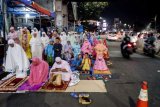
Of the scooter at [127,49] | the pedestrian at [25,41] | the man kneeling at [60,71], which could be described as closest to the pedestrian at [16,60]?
the man kneeling at [60,71]

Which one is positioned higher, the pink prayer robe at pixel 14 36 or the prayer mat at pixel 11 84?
the pink prayer robe at pixel 14 36

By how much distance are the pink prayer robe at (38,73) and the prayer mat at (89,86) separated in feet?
4.20

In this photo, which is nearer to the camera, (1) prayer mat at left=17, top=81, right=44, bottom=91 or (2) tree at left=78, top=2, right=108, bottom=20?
(1) prayer mat at left=17, top=81, right=44, bottom=91

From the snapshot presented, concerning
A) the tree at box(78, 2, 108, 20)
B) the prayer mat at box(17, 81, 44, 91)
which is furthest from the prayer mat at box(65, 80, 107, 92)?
the tree at box(78, 2, 108, 20)

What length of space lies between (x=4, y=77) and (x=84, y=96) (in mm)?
4728

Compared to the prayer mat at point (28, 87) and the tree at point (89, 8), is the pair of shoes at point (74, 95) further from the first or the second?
the tree at point (89, 8)

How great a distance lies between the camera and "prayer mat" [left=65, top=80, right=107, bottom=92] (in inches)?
367

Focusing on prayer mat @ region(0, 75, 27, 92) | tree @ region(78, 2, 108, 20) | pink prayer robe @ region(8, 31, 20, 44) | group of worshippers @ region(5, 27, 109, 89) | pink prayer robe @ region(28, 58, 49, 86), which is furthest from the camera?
tree @ region(78, 2, 108, 20)

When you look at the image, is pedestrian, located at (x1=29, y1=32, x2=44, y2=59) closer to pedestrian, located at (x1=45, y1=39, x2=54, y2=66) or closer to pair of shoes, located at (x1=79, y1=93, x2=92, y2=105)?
pedestrian, located at (x1=45, y1=39, x2=54, y2=66)

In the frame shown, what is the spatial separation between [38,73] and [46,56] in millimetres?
4639

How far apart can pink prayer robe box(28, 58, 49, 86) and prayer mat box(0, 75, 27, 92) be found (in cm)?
56

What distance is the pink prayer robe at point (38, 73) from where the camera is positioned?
10.1 m

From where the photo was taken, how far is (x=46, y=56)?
14812mm

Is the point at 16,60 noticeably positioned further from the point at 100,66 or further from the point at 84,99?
the point at 84,99
